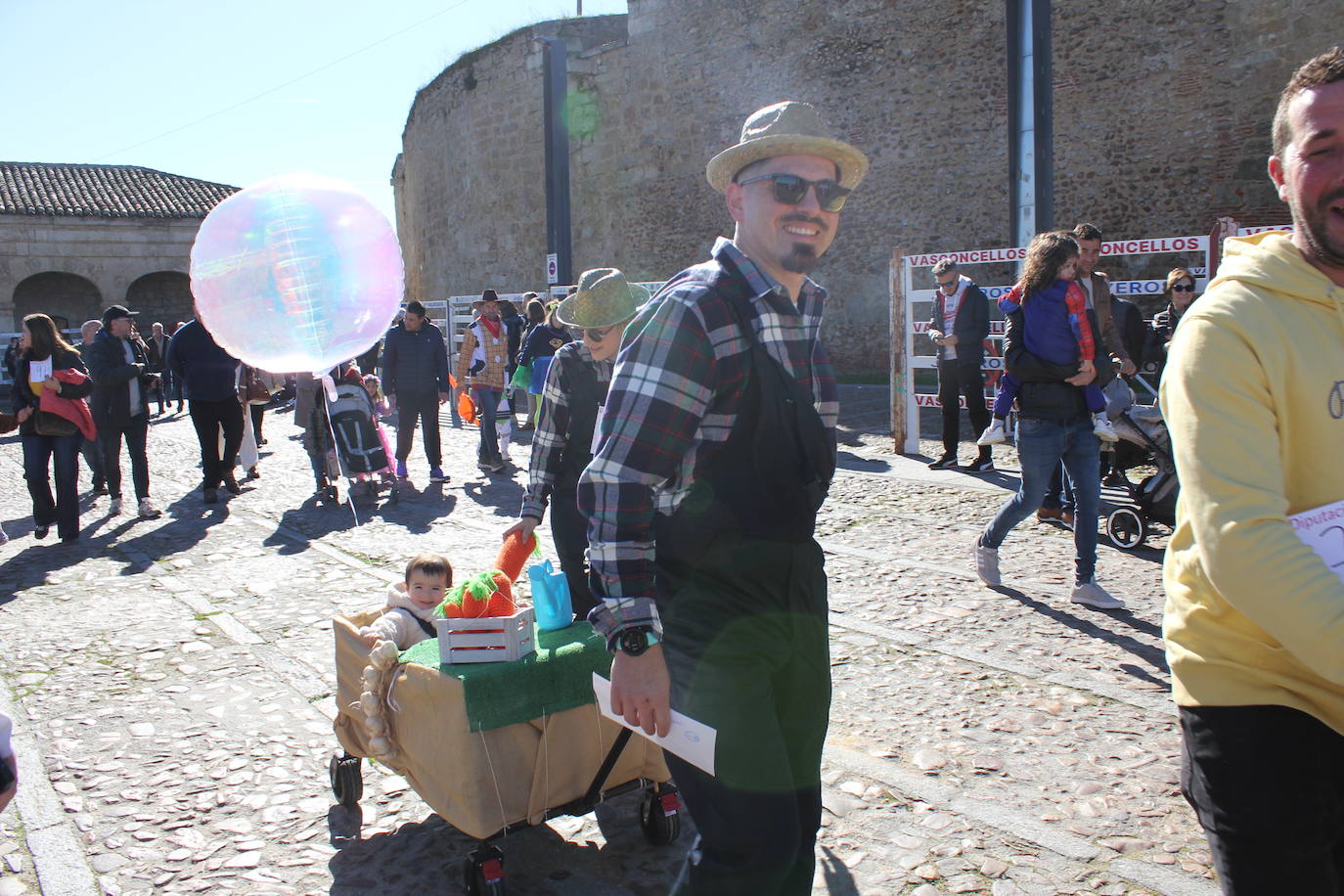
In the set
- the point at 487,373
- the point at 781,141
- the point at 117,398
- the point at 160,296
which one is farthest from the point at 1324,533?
the point at 160,296

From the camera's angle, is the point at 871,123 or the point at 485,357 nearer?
the point at 485,357

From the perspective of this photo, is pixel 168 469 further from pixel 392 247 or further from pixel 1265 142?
pixel 1265 142

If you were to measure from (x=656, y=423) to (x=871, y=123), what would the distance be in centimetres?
2180

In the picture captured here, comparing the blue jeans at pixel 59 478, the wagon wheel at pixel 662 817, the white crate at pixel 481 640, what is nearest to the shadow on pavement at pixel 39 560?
the blue jeans at pixel 59 478

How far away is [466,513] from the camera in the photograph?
28.6 ft

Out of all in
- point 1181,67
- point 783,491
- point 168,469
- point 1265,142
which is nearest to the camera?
point 783,491

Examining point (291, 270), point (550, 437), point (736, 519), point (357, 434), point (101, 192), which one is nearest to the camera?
point (736, 519)

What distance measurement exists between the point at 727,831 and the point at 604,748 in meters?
1.27

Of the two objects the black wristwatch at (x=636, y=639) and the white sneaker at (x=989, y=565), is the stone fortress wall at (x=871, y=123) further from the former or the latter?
→ the black wristwatch at (x=636, y=639)

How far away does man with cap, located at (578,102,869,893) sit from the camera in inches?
75.5

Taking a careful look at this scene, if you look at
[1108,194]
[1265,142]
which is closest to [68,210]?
[1108,194]

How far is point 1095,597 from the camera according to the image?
17.5 ft

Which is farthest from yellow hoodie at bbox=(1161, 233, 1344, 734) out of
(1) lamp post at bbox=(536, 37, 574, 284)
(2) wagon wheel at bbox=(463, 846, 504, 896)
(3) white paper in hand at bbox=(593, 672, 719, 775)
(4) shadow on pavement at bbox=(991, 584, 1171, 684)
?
(1) lamp post at bbox=(536, 37, 574, 284)

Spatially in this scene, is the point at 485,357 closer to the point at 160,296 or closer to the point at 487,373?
the point at 487,373
